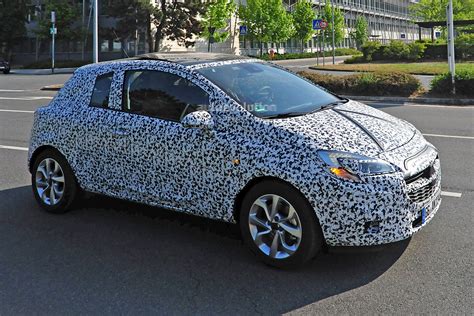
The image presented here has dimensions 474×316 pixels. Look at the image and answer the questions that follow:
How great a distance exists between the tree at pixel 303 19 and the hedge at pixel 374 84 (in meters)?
49.8

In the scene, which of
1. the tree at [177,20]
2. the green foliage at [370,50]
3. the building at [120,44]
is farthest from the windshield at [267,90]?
the tree at [177,20]

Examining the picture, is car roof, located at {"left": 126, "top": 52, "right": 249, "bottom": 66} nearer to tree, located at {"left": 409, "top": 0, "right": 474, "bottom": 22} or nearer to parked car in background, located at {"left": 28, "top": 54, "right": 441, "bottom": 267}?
parked car in background, located at {"left": 28, "top": 54, "right": 441, "bottom": 267}

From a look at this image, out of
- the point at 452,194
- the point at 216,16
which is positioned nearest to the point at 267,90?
the point at 452,194

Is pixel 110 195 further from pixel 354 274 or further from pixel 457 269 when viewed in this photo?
pixel 457 269

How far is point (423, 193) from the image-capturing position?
3857 mm

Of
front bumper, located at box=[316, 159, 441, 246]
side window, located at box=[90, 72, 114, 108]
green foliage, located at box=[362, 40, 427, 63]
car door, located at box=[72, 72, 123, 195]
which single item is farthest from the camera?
green foliage, located at box=[362, 40, 427, 63]

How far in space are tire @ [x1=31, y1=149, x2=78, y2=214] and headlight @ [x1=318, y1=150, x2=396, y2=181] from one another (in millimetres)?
2888

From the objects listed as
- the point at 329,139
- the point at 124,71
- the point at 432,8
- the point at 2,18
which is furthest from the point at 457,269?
the point at 432,8

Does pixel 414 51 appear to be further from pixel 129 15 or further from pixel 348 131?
pixel 348 131

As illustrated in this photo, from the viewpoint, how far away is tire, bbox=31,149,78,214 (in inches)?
210

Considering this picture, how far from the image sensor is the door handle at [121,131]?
4730mm

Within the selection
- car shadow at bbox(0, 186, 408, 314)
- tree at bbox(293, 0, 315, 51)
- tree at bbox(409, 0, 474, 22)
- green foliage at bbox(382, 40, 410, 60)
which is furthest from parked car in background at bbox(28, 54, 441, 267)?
tree at bbox(409, 0, 474, 22)

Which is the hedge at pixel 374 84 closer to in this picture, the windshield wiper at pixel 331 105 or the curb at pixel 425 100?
the curb at pixel 425 100

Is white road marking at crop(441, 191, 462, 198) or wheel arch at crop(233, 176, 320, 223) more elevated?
wheel arch at crop(233, 176, 320, 223)
